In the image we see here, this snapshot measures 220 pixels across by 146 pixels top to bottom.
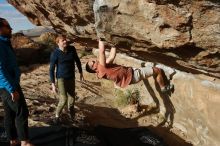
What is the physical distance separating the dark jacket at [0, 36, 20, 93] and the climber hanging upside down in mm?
1465

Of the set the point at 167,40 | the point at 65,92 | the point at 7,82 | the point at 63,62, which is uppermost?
the point at 167,40

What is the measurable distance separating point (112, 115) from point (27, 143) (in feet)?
12.5

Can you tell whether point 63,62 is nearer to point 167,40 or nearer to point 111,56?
point 111,56

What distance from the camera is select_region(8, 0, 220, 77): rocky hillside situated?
12.0 ft

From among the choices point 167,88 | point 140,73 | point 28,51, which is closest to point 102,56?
point 140,73

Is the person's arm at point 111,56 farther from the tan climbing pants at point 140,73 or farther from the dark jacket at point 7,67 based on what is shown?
the dark jacket at point 7,67

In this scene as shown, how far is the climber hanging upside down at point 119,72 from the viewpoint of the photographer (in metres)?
6.68

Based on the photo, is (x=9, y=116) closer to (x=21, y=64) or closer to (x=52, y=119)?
(x=52, y=119)

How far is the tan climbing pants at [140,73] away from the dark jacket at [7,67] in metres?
2.60

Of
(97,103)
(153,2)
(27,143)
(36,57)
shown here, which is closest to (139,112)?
(97,103)

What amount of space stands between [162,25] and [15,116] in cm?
226

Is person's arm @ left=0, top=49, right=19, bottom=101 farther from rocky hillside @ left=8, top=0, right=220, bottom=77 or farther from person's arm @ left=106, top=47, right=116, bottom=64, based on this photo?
person's arm @ left=106, top=47, right=116, bottom=64

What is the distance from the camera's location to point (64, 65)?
7074mm

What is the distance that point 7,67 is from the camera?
4980mm
